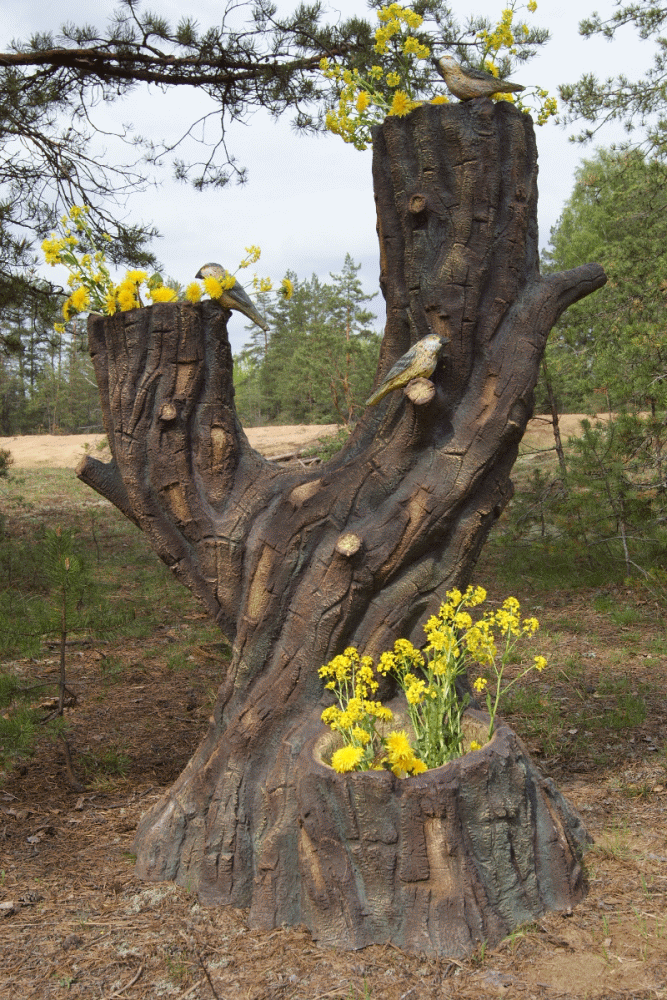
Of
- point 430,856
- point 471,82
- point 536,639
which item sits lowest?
point 536,639

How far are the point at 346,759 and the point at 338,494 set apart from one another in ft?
3.20

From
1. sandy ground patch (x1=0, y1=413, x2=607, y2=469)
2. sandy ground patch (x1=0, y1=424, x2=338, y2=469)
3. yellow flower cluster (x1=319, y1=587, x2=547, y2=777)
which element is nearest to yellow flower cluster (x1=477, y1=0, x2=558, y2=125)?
yellow flower cluster (x1=319, y1=587, x2=547, y2=777)

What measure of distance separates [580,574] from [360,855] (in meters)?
5.78

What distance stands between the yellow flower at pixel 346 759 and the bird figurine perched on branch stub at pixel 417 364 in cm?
120

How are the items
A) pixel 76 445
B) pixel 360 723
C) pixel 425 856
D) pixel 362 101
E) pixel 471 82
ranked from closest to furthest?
pixel 425 856
pixel 360 723
pixel 471 82
pixel 362 101
pixel 76 445

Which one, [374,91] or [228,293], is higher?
[374,91]

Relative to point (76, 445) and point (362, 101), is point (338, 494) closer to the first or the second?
point (362, 101)

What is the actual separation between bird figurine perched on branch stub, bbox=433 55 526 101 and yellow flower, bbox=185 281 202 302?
1.18 meters

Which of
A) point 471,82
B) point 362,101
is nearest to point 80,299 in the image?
point 362,101

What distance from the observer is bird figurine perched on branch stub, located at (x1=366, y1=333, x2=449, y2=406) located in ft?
8.92

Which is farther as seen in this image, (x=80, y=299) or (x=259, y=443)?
(x=259, y=443)

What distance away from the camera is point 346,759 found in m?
2.42

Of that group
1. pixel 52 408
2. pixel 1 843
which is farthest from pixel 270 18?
pixel 52 408

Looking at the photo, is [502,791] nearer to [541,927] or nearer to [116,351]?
[541,927]
